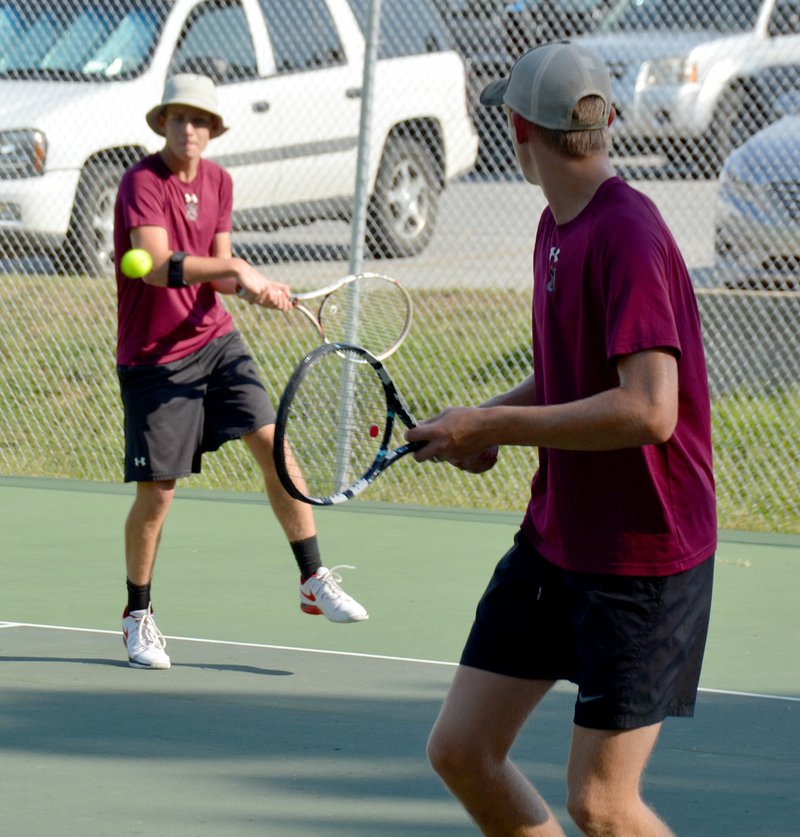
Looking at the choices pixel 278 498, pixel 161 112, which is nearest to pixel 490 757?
pixel 278 498

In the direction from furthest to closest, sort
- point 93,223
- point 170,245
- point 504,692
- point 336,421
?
point 93,223
point 170,245
point 336,421
point 504,692

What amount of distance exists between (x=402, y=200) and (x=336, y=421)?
223 inches

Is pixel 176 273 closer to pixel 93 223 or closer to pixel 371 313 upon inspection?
pixel 371 313

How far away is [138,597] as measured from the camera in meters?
5.80

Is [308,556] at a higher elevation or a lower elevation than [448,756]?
higher

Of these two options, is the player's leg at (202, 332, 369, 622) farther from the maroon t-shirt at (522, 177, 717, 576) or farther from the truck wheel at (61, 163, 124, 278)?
the truck wheel at (61, 163, 124, 278)

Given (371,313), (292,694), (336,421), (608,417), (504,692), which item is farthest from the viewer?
(371,313)

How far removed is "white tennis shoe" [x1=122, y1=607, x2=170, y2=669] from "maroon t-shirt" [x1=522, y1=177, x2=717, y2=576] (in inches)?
101

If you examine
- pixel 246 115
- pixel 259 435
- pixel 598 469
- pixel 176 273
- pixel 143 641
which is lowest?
pixel 143 641

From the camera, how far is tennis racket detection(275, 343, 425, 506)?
377cm

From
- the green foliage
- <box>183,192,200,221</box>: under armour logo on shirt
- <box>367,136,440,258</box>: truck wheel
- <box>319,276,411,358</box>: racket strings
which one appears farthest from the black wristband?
<box>367,136,440,258</box>: truck wheel

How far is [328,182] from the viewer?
1055 centimetres

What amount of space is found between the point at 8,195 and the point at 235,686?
557 cm

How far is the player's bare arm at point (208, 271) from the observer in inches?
223
